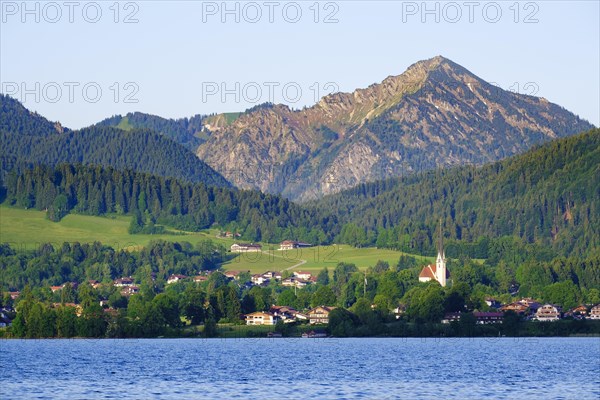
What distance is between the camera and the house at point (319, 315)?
192000 mm

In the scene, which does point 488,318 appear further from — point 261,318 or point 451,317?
point 261,318

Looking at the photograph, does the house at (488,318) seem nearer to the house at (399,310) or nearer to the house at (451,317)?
the house at (451,317)

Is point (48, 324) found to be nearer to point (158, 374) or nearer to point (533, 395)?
point (158, 374)

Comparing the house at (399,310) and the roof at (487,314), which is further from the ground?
the house at (399,310)

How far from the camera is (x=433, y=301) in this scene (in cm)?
18338

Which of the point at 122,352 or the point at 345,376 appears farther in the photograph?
the point at 122,352

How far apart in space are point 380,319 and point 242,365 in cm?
5844

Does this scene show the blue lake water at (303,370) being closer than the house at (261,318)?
Yes

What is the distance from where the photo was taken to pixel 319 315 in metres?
196

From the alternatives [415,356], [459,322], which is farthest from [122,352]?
[459,322]

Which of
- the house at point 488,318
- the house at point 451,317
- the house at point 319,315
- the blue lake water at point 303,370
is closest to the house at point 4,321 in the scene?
the blue lake water at point 303,370

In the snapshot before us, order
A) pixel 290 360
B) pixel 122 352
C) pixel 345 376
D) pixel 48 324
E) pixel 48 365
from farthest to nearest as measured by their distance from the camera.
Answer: pixel 48 324 < pixel 122 352 < pixel 290 360 < pixel 48 365 < pixel 345 376

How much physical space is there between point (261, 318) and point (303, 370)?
79.9 metres

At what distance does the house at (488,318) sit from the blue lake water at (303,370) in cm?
1709
